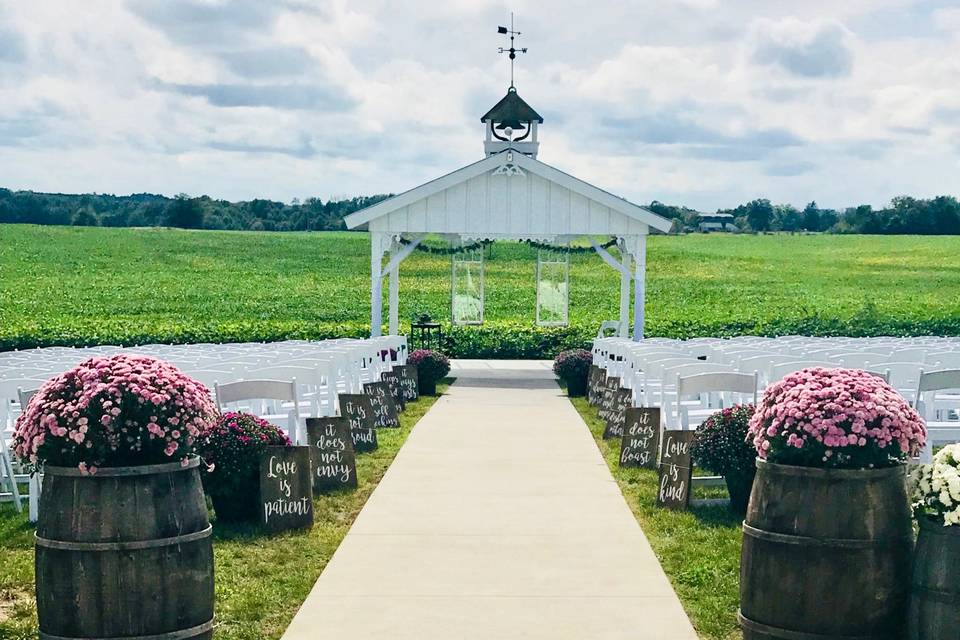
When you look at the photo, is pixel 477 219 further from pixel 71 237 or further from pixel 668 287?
pixel 71 237

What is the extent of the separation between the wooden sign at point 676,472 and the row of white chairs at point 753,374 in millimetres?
765

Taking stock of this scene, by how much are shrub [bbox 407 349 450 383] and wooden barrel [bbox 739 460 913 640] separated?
1456 cm

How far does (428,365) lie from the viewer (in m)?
20.8

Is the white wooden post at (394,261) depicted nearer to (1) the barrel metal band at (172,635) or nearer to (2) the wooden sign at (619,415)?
(2) the wooden sign at (619,415)

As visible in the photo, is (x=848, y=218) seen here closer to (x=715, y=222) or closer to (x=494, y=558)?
(x=715, y=222)

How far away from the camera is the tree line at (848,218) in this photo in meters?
94.9

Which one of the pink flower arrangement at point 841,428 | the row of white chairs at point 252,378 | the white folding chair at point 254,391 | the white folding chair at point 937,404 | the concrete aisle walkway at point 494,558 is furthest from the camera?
the white folding chair at point 937,404

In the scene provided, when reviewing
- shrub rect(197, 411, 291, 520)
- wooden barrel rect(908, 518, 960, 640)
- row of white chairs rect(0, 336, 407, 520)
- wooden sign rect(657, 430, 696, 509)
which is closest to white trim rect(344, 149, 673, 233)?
row of white chairs rect(0, 336, 407, 520)

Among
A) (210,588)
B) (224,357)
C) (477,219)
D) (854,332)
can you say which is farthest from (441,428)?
(854,332)

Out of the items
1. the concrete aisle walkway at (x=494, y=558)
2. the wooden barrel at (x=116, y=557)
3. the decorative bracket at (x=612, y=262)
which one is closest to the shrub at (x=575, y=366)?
the decorative bracket at (x=612, y=262)

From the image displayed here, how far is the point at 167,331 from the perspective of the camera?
102 feet

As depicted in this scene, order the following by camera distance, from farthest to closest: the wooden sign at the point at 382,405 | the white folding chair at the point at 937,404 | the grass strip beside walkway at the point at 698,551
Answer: the wooden sign at the point at 382,405 < the white folding chair at the point at 937,404 < the grass strip beside walkway at the point at 698,551

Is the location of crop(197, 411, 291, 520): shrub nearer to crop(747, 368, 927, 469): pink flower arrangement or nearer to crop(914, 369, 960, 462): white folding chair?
crop(747, 368, 927, 469): pink flower arrangement

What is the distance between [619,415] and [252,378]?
4595 mm
